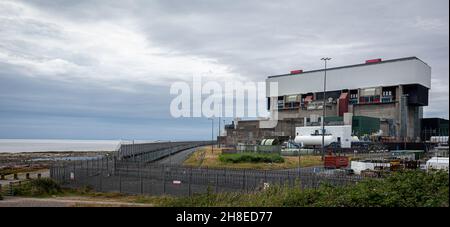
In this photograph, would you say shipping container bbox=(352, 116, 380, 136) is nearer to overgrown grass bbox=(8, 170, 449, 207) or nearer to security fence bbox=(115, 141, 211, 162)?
security fence bbox=(115, 141, 211, 162)

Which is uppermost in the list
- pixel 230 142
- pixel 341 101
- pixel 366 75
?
pixel 366 75

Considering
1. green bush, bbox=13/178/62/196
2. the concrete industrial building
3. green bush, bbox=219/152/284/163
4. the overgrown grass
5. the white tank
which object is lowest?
green bush, bbox=13/178/62/196

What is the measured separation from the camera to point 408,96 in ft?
321

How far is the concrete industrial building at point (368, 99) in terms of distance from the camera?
9675 cm

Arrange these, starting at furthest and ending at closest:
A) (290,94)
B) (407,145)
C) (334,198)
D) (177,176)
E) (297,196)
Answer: (290,94) < (407,145) < (177,176) < (297,196) < (334,198)

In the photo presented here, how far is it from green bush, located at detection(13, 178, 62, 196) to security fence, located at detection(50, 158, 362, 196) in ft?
6.63

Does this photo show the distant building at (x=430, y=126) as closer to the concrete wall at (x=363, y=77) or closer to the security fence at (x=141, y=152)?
the concrete wall at (x=363, y=77)

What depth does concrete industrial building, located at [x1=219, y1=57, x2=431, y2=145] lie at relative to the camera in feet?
317

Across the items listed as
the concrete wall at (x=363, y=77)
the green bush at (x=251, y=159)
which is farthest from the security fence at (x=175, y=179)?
the concrete wall at (x=363, y=77)

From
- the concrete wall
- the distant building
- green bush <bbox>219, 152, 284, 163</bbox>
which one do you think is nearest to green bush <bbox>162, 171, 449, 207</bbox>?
green bush <bbox>219, 152, 284, 163</bbox>

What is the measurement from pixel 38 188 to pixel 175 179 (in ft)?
36.5

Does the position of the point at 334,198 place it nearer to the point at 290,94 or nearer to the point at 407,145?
the point at 407,145

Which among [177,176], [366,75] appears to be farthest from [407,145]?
[177,176]
